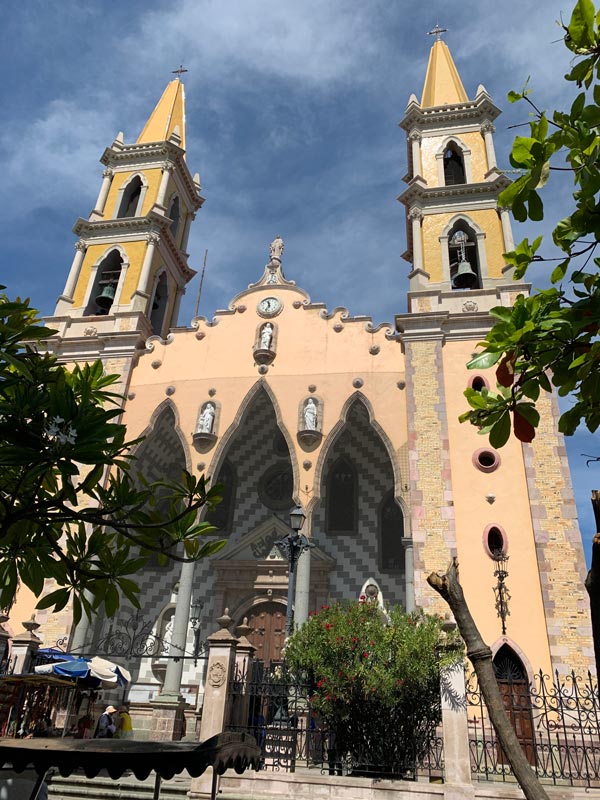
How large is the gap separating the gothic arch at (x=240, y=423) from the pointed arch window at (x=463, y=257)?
629 centimetres

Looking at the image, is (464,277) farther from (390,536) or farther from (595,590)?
(595,590)

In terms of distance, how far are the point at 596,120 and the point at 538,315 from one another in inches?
37.1

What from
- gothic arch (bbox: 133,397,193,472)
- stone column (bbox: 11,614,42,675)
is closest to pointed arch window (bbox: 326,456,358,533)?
gothic arch (bbox: 133,397,193,472)

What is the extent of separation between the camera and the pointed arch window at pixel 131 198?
74.9 ft

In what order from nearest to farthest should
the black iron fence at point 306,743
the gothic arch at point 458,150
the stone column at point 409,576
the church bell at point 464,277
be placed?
the black iron fence at point 306,743
the stone column at point 409,576
the church bell at point 464,277
the gothic arch at point 458,150

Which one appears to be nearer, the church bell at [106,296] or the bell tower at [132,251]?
the bell tower at [132,251]

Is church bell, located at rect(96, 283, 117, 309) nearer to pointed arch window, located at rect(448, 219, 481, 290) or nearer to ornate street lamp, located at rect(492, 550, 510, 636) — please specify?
pointed arch window, located at rect(448, 219, 481, 290)

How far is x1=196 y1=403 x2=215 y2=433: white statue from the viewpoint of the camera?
16938mm

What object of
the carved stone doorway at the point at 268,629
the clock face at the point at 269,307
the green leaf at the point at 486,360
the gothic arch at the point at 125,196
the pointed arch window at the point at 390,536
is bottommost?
the green leaf at the point at 486,360

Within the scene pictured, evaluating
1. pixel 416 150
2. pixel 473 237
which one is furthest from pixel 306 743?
pixel 416 150

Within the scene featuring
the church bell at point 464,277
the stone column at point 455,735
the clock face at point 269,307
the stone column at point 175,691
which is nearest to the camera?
the stone column at point 455,735

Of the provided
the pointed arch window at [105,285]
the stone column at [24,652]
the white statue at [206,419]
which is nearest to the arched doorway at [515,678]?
the white statue at [206,419]

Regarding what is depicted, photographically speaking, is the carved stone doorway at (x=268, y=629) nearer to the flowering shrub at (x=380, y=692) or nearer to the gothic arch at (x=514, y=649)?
the gothic arch at (x=514, y=649)

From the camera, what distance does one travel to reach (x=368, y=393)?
16.7 m
